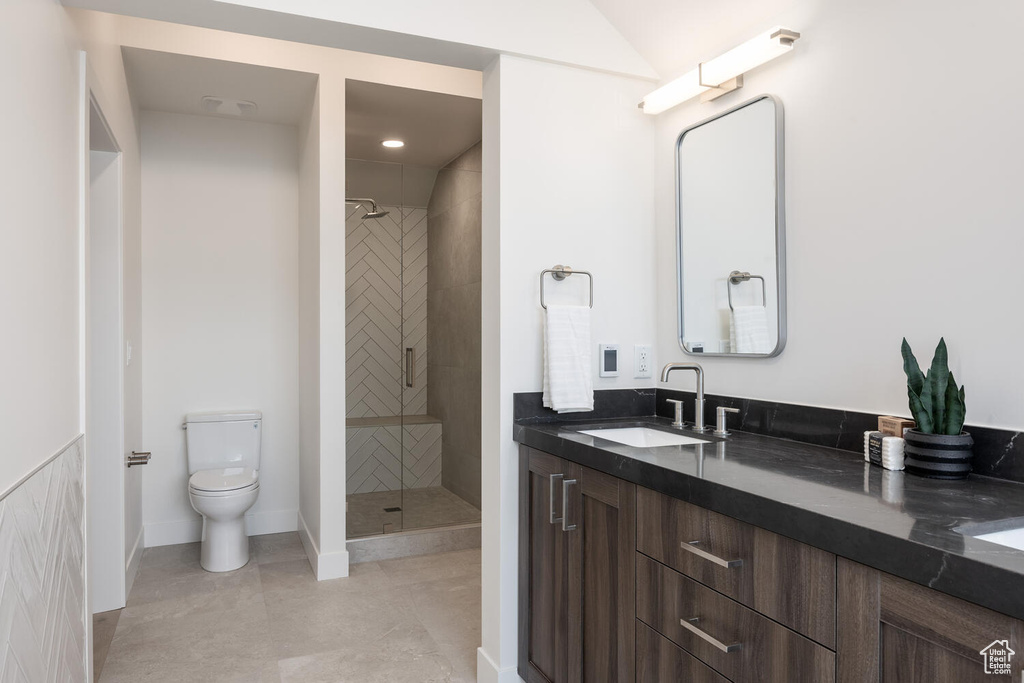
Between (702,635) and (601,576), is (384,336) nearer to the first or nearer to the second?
(601,576)

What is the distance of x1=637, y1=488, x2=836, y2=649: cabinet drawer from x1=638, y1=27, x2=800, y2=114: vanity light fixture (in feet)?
4.30

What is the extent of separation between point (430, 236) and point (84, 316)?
213 centimetres

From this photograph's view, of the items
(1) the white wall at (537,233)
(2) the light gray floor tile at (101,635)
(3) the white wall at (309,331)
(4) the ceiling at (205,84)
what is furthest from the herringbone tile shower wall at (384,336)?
(1) the white wall at (537,233)

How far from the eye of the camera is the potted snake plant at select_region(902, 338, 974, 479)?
141 cm

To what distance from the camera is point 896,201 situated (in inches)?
65.2

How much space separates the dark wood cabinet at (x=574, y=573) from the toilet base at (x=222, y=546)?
1.97 metres

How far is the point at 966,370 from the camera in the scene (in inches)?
58.9

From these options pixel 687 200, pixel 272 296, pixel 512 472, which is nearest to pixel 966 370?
pixel 687 200

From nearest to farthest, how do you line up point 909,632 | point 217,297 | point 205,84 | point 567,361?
1. point 909,632
2. point 567,361
3. point 205,84
4. point 217,297

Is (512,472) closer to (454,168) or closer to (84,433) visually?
(84,433)

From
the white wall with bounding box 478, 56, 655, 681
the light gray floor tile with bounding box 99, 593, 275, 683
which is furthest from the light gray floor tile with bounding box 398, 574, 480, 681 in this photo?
the light gray floor tile with bounding box 99, 593, 275, 683

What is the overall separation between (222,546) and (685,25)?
3.24 m

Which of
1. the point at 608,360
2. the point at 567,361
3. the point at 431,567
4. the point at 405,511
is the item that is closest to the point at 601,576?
the point at 567,361

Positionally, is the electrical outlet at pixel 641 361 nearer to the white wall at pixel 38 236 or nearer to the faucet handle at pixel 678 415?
the faucet handle at pixel 678 415
